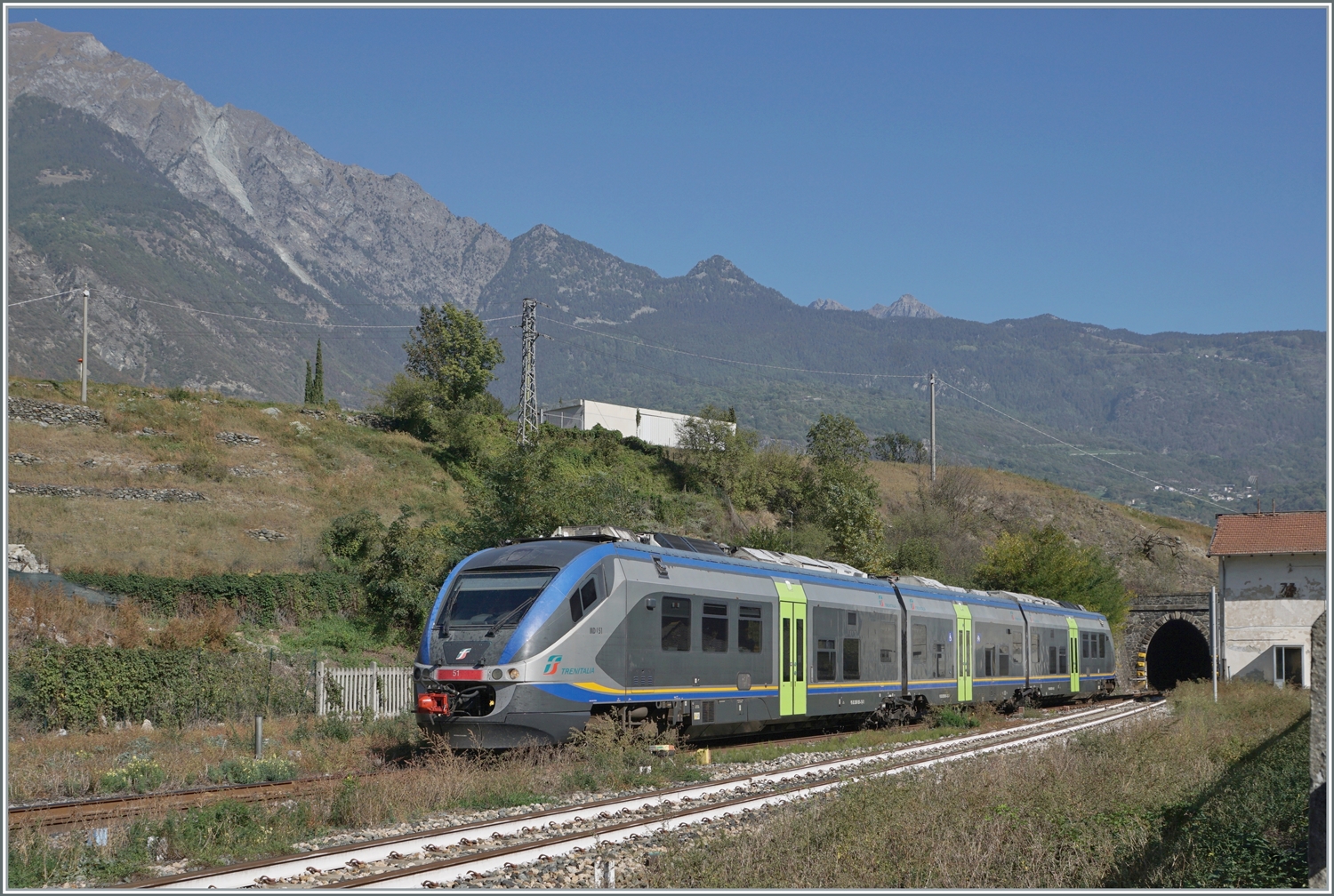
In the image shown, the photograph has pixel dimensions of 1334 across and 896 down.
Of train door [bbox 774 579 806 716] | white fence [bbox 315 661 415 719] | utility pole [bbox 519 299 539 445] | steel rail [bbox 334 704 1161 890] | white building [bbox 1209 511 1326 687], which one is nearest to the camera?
steel rail [bbox 334 704 1161 890]

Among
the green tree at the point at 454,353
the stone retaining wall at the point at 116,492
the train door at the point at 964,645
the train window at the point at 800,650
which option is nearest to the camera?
the train window at the point at 800,650

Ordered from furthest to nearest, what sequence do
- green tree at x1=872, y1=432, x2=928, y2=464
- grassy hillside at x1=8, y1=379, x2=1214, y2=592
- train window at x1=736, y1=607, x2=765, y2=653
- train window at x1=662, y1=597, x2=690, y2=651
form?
green tree at x1=872, y1=432, x2=928, y2=464 → grassy hillside at x1=8, y1=379, x2=1214, y2=592 → train window at x1=736, y1=607, x2=765, y2=653 → train window at x1=662, y1=597, x2=690, y2=651

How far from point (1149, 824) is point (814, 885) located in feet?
13.5

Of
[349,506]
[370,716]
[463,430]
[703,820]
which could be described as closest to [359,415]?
[463,430]

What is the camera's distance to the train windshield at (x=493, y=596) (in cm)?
1534

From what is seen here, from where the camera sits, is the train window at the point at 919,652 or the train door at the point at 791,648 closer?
the train door at the point at 791,648

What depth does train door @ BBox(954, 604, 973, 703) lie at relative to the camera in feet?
91.1

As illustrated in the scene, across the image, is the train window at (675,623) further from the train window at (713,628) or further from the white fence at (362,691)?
the white fence at (362,691)

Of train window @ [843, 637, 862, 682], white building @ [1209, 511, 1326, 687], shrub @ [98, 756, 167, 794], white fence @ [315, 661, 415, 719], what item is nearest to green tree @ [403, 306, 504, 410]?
white building @ [1209, 511, 1326, 687]

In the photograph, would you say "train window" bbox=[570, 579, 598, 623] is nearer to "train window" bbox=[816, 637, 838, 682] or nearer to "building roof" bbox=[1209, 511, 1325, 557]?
"train window" bbox=[816, 637, 838, 682]

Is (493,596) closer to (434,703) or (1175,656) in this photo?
(434,703)

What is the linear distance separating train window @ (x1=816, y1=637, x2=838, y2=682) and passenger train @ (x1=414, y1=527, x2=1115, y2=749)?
4 cm

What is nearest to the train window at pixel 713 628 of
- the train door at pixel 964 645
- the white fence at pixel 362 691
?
the white fence at pixel 362 691

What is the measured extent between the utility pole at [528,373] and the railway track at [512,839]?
118 ft
